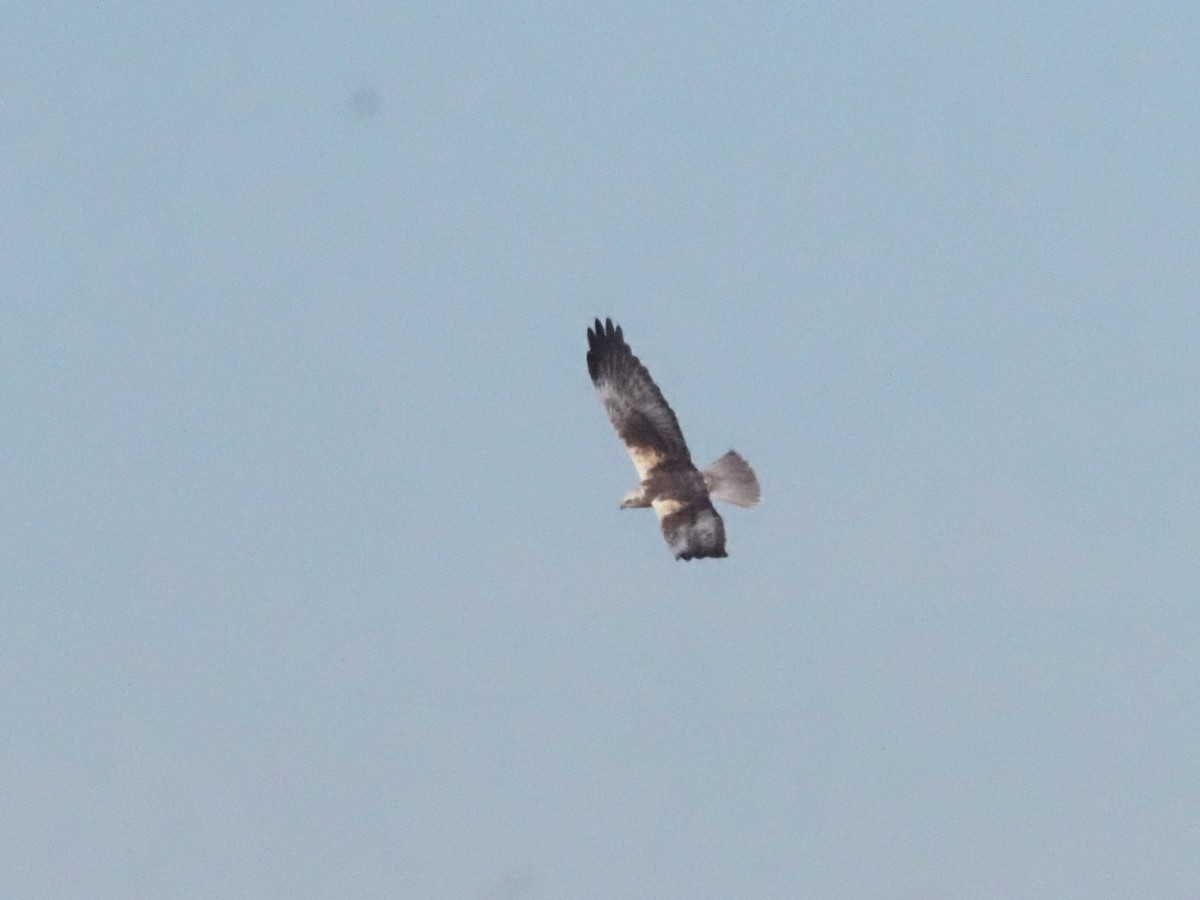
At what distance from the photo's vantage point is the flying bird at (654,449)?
40250 mm

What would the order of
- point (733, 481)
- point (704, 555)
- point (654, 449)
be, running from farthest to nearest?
point (654, 449) → point (733, 481) → point (704, 555)

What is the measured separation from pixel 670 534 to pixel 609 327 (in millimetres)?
4117

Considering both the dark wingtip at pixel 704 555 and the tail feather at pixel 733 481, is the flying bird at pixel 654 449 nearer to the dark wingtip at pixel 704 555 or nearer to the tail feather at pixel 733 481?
the tail feather at pixel 733 481

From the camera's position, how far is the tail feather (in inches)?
1586

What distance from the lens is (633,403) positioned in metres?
41.2


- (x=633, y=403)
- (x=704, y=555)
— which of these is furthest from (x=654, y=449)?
(x=704, y=555)

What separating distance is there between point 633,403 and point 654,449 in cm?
87

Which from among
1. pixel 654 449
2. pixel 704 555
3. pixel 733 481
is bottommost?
pixel 704 555

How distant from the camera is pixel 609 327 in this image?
41.4 m

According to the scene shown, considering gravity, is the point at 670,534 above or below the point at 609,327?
below

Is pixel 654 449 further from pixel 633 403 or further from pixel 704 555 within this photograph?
pixel 704 555

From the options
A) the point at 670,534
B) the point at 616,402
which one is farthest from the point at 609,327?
the point at 670,534

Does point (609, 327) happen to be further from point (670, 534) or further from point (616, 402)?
point (670, 534)

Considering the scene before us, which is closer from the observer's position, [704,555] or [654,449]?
[704,555]
